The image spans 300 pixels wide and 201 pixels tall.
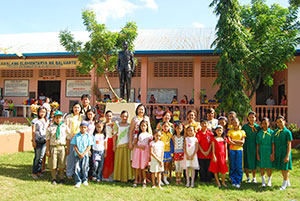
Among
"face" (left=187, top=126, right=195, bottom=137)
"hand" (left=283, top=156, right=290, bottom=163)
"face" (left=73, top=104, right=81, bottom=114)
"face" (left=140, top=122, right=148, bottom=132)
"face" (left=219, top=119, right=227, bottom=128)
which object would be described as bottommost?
"hand" (left=283, top=156, right=290, bottom=163)

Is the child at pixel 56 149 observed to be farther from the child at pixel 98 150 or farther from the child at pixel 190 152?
the child at pixel 190 152

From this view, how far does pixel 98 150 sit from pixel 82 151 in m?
0.33

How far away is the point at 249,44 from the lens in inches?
319

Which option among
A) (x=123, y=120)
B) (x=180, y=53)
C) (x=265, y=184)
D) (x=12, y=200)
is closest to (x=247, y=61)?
(x=180, y=53)

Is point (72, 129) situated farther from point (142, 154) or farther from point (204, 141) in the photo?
point (204, 141)

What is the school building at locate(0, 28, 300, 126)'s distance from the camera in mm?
9766

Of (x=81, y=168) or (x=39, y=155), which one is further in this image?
(x=39, y=155)

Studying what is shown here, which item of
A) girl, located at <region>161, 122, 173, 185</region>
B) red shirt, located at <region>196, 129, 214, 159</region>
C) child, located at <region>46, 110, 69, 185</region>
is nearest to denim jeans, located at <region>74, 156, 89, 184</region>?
child, located at <region>46, 110, 69, 185</region>

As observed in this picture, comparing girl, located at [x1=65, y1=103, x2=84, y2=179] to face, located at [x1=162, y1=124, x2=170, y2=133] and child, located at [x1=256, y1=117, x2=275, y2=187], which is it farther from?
child, located at [x1=256, y1=117, x2=275, y2=187]

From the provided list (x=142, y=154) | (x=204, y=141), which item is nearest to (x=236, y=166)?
(x=204, y=141)

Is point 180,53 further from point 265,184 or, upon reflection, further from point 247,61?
point 265,184

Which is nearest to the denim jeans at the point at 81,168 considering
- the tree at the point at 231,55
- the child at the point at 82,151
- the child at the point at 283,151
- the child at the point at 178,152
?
the child at the point at 82,151

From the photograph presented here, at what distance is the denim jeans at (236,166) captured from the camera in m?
4.53

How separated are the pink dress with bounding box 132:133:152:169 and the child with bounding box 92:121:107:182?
62cm
